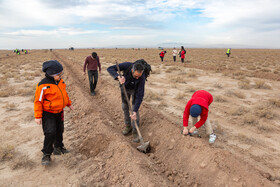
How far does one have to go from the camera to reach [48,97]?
2.83 metres

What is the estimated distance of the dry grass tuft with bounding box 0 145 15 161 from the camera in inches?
138

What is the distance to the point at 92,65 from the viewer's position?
7.23m

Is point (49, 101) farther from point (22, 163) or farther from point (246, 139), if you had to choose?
point (246, 139)

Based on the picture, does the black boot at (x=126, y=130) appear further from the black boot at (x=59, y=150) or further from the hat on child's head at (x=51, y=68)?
the hat on child's head at (x=51, y=68)

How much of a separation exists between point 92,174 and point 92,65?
201 inches

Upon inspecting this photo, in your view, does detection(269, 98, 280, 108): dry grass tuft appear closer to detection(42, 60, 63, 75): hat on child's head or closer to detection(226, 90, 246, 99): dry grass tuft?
detection(226, 90, 246, 99): dry grass tuft

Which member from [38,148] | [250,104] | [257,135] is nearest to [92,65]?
[38,148]

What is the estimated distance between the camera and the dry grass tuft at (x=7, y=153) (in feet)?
11.5

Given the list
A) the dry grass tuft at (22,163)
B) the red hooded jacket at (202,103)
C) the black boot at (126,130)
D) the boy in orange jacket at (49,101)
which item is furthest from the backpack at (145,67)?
the dry grass tuft at (22,163)

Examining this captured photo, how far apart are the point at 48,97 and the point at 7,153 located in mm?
1996

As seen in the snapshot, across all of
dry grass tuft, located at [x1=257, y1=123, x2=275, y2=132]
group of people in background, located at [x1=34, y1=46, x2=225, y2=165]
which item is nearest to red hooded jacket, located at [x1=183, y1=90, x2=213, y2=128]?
group of people in background, located at [x1=34, y1=46, x2=225, y2=165]

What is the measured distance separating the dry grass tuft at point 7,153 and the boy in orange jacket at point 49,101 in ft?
3.30

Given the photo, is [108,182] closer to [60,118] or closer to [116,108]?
[60,118]

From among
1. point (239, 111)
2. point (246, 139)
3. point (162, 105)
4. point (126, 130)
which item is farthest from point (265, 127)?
point (126, 130)
